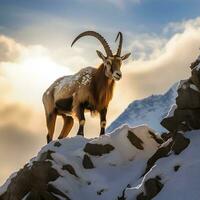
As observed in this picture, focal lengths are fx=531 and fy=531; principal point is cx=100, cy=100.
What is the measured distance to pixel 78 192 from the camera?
18094 mm

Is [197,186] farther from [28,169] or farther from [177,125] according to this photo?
[28,169]

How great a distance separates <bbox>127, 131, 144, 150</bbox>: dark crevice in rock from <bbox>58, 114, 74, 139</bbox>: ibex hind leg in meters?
6.32

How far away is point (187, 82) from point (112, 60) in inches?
182

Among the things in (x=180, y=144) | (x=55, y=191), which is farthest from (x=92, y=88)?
(x=180, y=144)

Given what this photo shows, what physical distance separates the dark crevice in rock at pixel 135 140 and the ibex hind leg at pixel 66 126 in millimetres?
6323

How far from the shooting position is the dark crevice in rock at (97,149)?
774 inches

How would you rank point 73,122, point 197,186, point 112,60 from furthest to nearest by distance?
point 73,122, point 112,60, point 197,186

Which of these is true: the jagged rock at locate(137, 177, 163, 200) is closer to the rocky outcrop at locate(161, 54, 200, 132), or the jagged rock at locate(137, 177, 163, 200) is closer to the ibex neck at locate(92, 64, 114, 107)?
the rocky outcrop at locate(161, 54, 200, 132)

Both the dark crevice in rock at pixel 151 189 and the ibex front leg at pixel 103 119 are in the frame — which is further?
the ibex front leg at pixel 103 119

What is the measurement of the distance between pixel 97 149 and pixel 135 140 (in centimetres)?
151

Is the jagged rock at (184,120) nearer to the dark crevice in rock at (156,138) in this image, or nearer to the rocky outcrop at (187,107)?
the rocky outcrop at (187,107)

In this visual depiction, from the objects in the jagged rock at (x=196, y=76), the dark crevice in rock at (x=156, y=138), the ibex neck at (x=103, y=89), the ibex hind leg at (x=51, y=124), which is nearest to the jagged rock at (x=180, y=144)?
the jagged rock at (x=196, y=76)

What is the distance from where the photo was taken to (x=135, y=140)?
20.0 metres

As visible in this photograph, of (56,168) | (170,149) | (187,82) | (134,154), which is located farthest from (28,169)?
(187,82)
